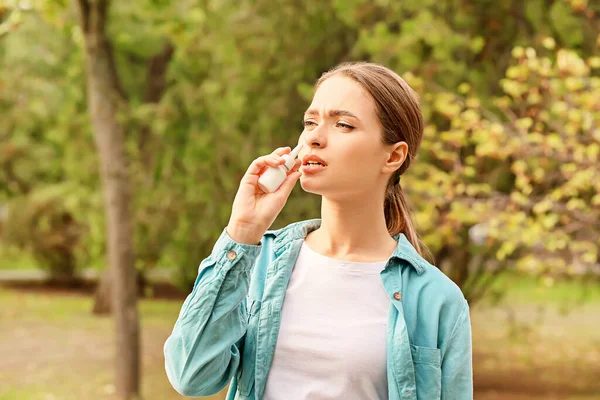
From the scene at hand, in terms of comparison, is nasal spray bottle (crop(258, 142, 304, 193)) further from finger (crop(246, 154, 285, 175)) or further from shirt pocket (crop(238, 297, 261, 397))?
shirt pocket (crop(238, 297, 261, 397))

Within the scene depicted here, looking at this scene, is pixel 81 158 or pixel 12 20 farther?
pixel 81 158

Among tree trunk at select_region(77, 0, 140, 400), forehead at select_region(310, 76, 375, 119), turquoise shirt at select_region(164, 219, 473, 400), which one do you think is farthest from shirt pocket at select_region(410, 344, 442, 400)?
tree trunk at select_region(77, 0, 140, 400)

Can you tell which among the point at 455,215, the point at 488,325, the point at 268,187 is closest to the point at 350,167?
the point at 268,187

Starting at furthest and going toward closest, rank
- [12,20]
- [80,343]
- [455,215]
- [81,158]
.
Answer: [80,343]
[81,158]
[455,215]
[12,20]

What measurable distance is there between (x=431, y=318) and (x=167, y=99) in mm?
8313

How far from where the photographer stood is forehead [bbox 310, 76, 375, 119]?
75.7 inches

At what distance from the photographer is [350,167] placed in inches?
76.0

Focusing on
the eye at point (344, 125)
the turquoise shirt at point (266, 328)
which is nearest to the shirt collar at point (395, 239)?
the turquoise shirt at point (266, 328)

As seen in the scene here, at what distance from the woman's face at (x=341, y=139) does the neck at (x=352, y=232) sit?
0.17 ft

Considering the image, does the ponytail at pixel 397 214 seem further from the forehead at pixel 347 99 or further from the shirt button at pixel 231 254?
the shirt button at pixel 231 254

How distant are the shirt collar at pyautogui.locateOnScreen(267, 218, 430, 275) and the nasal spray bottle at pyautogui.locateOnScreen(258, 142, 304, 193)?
0.17m

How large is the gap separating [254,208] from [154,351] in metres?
12.2

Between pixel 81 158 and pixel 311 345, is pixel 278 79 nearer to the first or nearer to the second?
pixel 81 158

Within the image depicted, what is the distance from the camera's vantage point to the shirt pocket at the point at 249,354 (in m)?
1.88
